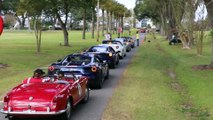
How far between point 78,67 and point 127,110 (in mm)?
3847

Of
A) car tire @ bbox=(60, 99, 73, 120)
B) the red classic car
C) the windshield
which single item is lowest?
car tire @ bbox=(60, 99, 73, 120)

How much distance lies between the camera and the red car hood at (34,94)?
943cm

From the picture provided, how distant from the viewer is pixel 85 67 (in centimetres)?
1484

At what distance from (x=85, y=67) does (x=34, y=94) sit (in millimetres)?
5285

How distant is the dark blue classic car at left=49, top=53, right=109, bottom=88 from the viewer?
14.5 meters

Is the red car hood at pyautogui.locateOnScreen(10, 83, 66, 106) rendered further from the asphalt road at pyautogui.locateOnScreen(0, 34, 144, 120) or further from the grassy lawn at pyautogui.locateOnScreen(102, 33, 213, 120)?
the grassy lawn at pyautogui.locateOnScreen(102, 33, 213, 120)

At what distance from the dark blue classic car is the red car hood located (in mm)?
3983

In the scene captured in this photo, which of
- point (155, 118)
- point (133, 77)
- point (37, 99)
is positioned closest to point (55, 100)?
point (37, 99)

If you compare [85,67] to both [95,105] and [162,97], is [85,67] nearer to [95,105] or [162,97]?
[95,105]

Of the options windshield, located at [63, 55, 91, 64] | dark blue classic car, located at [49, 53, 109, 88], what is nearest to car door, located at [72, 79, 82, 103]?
dark blue classic car, located at [49, 53, 109, 88]

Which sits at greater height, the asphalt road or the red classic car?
the red classic car

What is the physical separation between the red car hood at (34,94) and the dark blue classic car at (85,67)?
13.1 feet

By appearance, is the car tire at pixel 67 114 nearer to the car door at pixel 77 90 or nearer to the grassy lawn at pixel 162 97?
the car door at pixel 77 90

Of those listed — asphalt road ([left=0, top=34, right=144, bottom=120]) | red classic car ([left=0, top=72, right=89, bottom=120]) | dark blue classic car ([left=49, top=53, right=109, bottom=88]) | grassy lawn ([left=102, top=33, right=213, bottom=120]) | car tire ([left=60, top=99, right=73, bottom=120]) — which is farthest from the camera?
dark blue classic car ([left=49, top=53, right=109, bottom=88])
